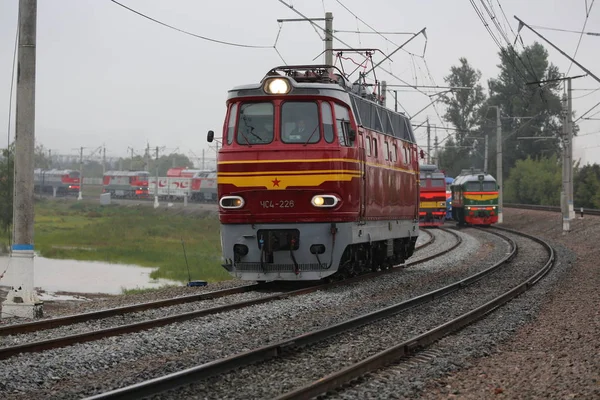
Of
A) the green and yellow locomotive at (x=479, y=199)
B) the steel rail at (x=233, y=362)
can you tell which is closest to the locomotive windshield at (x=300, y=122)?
the steel rail at (x=233, y=362)

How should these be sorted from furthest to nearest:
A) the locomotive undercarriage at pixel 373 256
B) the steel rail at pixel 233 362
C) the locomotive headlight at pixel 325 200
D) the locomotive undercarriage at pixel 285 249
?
1. the locomotive undercarriage at pixel 373 256
2. the locomotive undercarriage at pixel 285 249
3. the locomotive headlight at pixel 325 200
4. the steel rail at pixel 233 362

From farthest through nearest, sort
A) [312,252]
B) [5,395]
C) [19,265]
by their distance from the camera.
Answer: [312,252], [19,265], [5,395]

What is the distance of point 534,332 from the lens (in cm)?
1184

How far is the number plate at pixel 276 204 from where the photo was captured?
15.7m

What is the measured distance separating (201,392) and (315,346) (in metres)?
2.59

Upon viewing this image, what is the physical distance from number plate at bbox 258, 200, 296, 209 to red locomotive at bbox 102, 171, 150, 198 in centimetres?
9470

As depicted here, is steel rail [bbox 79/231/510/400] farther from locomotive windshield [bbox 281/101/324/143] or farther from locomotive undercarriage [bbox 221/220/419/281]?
locomotive windshield [bbox 281/101/324/143]

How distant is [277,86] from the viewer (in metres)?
15.8

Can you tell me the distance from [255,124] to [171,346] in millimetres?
6663

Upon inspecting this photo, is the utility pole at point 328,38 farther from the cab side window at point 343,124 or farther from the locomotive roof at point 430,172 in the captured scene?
the locomotive roof at point 430,172

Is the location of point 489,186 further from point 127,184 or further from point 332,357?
point 127,184

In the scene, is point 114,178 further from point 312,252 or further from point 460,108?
point 312,252

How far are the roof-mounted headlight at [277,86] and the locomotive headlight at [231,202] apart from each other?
6.39ft

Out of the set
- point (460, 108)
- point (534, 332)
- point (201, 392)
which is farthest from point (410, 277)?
point (460, 108)
